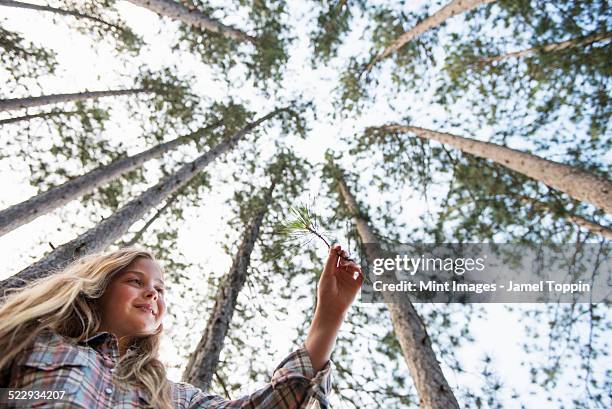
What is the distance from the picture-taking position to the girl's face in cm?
198

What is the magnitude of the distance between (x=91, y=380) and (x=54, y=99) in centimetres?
798

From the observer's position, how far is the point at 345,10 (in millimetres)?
9281

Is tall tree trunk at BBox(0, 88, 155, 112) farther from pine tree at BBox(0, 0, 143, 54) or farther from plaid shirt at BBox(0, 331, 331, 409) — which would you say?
plaid shirt at BBox(0, 331, 331, 409)

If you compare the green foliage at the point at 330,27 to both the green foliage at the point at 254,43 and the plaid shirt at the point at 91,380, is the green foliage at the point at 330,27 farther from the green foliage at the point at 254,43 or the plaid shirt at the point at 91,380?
the plaid shirt at the point at 91,380

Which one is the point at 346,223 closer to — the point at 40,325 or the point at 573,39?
the point at 573,39

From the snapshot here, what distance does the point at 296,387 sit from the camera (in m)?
1.54

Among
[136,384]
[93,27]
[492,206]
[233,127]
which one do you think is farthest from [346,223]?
[93,27]

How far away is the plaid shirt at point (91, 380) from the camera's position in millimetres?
1457

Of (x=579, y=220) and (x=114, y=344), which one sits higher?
(x=579, y=220)

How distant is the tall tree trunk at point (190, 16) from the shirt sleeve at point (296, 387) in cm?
747

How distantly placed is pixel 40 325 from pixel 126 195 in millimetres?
7701

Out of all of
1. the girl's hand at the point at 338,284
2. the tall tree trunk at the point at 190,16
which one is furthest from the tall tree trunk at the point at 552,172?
the tall tree trunk at the point at 190,16

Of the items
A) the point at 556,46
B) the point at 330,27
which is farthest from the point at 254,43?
the point at 556,46

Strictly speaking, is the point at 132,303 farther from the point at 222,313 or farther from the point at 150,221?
the point at 150,221
